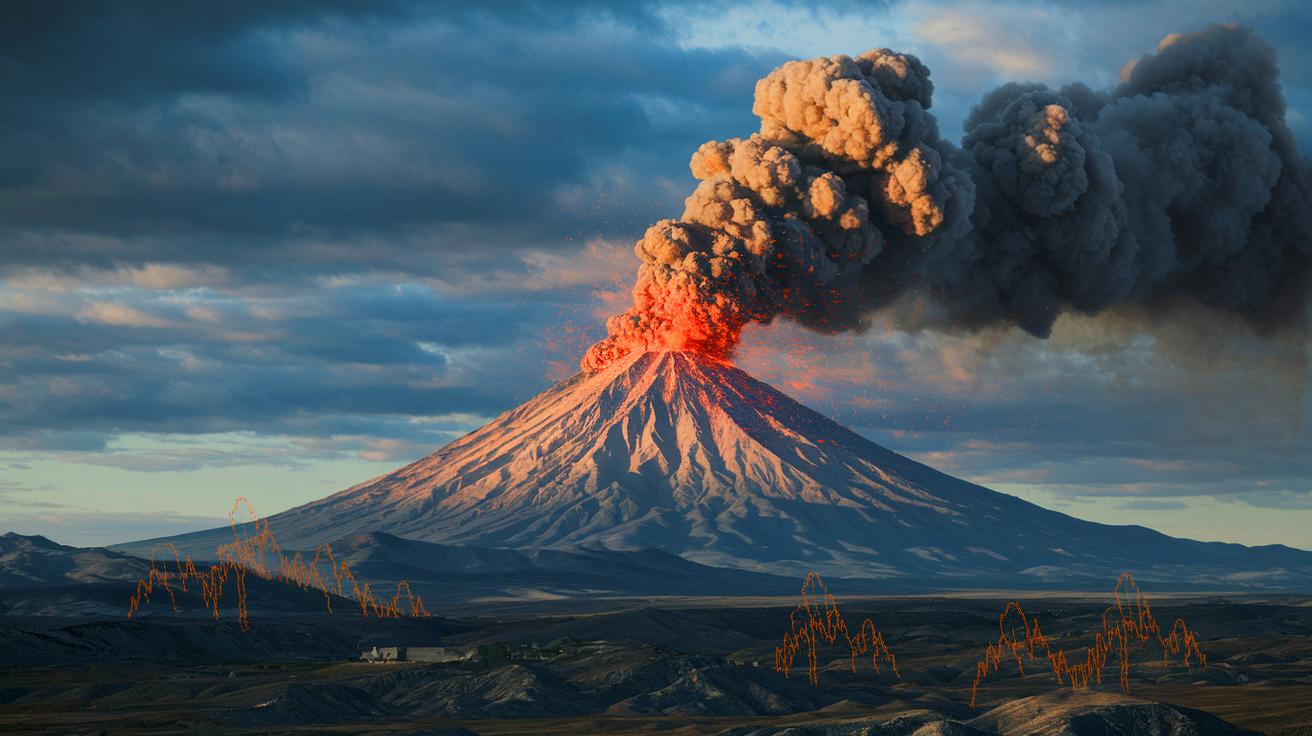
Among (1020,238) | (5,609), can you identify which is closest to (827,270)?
(1020,238)

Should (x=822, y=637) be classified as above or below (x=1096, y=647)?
above

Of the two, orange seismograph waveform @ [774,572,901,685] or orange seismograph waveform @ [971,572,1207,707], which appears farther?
orange seismograph waveform @ [774,572,901,685]

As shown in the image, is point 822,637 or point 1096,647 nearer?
point 1096,647

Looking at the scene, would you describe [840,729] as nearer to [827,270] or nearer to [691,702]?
[691,702]

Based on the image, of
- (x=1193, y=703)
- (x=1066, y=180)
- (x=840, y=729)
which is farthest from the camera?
(x=1066, y=180)
